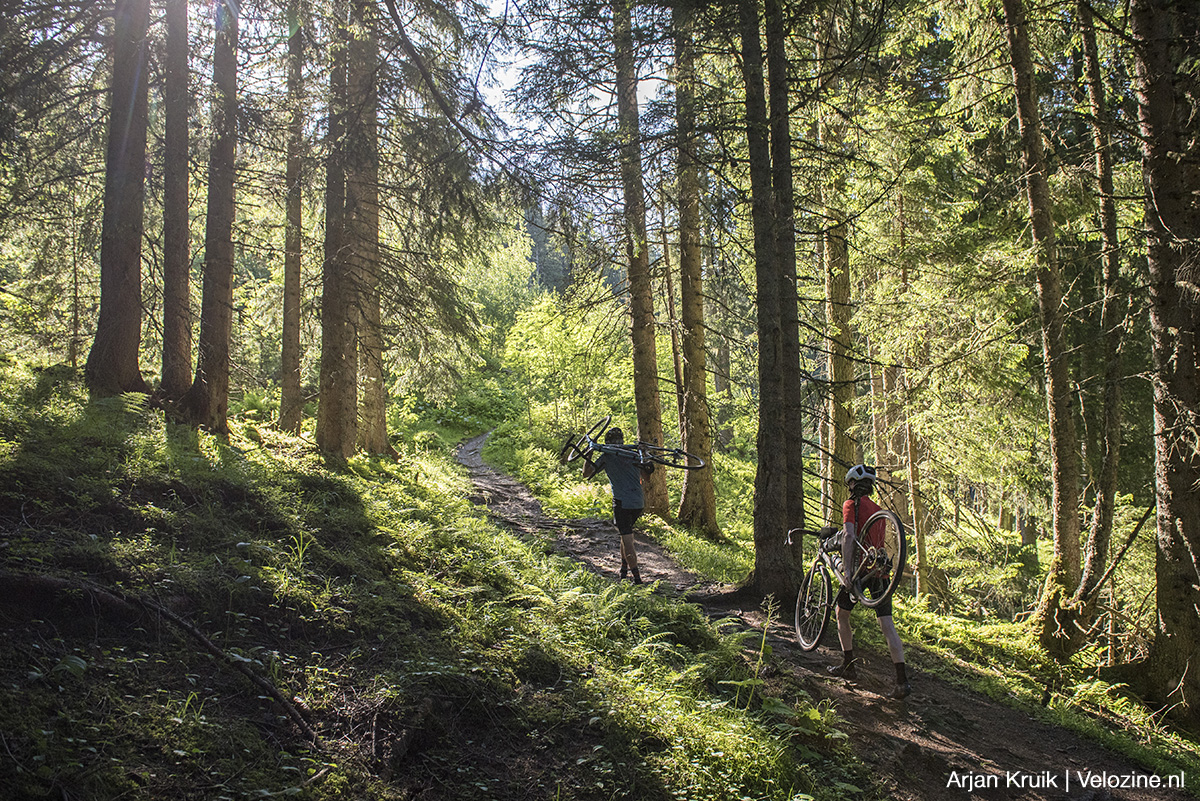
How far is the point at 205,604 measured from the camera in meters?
4.20

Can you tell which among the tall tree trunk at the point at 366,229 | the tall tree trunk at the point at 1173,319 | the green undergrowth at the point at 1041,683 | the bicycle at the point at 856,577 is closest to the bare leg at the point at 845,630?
the bicycle at the point at 856,577

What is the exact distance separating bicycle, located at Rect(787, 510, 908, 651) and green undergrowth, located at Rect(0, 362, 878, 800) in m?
0.79

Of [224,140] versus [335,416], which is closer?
[224,140]

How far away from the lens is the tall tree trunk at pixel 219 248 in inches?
366

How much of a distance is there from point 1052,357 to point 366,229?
1150cm

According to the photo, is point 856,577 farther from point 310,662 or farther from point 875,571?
point 310,662

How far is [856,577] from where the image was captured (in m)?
5.84

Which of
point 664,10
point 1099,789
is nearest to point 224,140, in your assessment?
point 664,10

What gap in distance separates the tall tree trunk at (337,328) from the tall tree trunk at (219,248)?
1402 mm

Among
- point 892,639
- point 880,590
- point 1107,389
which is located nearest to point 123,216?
point 880,590

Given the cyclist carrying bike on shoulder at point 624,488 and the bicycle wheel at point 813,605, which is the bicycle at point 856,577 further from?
the cyclist carrying bike on shoulder at point 624,488

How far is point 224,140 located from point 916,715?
1154cm

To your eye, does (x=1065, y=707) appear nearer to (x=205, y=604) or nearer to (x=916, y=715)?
(x=916, y=715)

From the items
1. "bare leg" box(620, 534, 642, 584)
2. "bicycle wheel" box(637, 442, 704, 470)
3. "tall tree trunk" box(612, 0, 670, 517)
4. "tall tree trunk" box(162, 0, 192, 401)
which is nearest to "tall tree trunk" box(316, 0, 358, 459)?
"tall tree trunk" box(162, 0, 192, 401)
